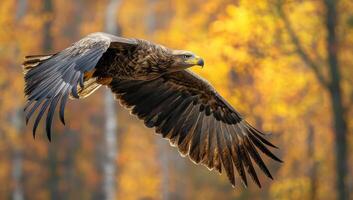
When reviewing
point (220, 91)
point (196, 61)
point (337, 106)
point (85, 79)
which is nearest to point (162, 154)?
point (220, 91)

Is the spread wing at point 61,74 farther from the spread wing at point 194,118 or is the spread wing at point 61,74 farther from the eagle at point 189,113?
the spread wing at point 194,118

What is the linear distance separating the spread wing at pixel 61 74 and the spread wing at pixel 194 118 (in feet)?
6.83

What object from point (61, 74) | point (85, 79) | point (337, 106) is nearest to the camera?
point (61, 74)

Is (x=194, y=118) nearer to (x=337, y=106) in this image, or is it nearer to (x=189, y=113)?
(x=189, y=113)

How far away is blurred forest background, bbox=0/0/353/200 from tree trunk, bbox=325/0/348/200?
21mm

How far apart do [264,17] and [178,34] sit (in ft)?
21.5

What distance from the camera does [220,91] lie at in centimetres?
1698

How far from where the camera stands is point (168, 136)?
10273mm

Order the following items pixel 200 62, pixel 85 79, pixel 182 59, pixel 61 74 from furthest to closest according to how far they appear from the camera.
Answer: pixel 85 79, pixel 182 59, pixel 200 62, pixel 61 74

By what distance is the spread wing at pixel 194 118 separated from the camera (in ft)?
33.5

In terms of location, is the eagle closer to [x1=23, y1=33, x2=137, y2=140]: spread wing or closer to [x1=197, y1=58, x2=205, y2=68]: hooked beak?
[x1=197, y1=58, x2=205, y2=68]: hooked beak

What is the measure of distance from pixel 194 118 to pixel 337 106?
5.19 meters

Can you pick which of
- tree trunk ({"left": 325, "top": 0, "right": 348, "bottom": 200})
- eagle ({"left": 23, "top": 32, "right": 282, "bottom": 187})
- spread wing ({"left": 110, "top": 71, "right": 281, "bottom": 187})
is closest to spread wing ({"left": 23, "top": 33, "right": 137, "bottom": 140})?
eagle ({"left": 23, "top": 32, "right": 282, "bottom": 187})

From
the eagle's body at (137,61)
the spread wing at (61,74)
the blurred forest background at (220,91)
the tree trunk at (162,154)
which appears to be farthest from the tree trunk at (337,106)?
the tree trunk at (162,154)
